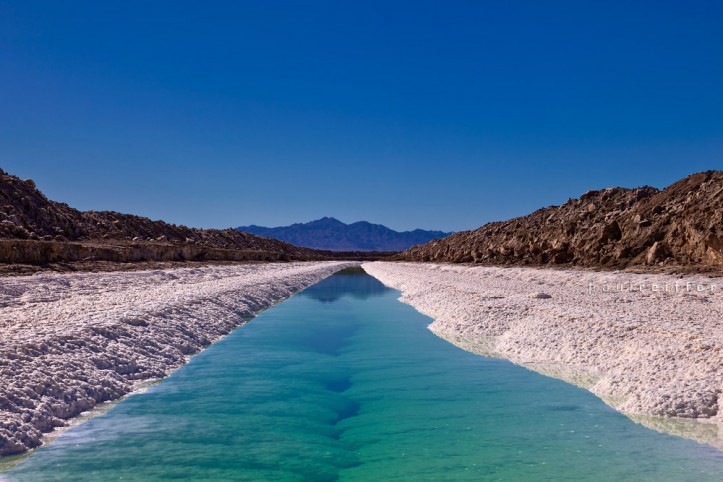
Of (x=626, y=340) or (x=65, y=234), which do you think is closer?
(x=626, y=340)

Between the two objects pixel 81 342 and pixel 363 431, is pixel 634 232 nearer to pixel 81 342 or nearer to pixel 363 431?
pixel 363 431

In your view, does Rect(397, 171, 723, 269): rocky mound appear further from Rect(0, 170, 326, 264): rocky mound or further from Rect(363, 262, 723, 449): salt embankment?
Rect(0, 170, 326, 264): rocky mound

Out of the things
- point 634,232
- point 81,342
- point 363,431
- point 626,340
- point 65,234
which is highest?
point 634,232

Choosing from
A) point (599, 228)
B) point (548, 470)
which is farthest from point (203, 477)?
point (599, 228)

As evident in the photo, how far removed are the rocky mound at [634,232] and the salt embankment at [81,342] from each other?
24405mm

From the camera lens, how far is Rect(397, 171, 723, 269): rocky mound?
105 feet

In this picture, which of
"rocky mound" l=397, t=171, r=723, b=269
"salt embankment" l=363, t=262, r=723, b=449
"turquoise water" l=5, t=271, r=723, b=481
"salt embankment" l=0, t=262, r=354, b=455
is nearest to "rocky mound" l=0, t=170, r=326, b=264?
"salt embankment" l=0, t=262, r=354, b=455

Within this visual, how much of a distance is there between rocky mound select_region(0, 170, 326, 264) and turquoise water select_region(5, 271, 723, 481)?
1009 inches

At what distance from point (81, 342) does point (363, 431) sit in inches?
239

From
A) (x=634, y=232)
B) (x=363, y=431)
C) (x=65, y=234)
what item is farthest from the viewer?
(x=65, y=234)

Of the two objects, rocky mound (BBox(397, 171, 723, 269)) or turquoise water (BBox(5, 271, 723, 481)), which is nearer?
turquoise water (BBox(5, 271, 723, 481))

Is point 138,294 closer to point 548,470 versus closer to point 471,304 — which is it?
point 471,304

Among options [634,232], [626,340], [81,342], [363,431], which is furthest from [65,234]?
[626,340]

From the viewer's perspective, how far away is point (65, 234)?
52.0 m
